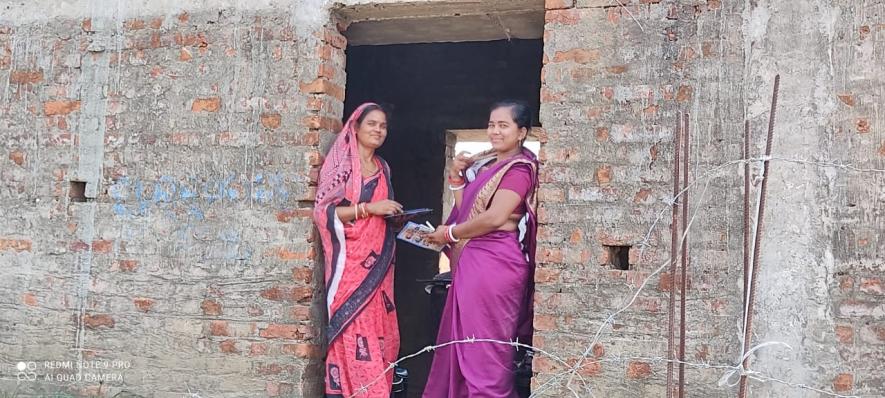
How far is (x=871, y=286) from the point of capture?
3873 mm

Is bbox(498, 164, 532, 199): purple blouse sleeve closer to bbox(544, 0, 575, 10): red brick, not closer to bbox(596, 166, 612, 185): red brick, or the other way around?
bbox(596, 166, 612, 185): red brick

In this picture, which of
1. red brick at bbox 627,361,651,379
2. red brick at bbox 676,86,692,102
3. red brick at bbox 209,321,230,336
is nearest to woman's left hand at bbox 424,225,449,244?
red brick at bbox 627,361,651,379

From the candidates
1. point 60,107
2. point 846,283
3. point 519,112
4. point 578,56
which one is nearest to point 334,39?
point 519,112

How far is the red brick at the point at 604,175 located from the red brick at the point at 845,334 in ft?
3.86

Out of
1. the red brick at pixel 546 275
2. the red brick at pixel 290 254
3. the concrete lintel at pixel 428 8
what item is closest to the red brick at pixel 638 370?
the red brick at pixel 546 275

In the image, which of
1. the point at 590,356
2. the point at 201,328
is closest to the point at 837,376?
the point at 590,356

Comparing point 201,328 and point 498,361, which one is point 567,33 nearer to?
point 498,361

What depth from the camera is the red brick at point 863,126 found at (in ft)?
12.9

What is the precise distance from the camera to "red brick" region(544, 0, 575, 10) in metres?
4.35

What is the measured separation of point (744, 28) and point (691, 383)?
161 centimetres

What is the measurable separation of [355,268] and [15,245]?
6.74ft

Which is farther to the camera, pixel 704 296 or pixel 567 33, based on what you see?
pixel 567 33

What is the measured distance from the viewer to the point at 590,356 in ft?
13.7

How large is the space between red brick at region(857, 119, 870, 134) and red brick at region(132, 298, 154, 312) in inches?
142
